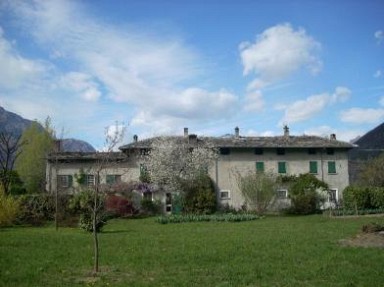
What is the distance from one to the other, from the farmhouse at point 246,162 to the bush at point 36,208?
10.9m

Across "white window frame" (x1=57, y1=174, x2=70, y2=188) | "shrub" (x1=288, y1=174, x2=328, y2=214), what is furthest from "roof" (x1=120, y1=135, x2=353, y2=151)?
"white window frame" (x1=57, y1=174, x2=70, y2=188)

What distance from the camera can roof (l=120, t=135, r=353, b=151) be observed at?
153 ft

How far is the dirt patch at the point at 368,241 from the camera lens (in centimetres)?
1557

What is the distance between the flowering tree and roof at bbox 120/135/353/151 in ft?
5.38

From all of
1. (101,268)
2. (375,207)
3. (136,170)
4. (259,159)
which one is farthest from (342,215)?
(101,268)

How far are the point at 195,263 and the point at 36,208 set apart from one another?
23.0 meters

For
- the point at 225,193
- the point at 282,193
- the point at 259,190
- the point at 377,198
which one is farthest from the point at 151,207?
the point at 377,198

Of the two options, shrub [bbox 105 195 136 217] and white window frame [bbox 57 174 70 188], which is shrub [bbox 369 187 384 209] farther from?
white window frame [bbox 57 174 70 188]

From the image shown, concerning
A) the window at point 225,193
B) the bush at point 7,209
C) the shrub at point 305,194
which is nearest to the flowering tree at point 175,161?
the window at point 225,193

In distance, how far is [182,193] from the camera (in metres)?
42.3

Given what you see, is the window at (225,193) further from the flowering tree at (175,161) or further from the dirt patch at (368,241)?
the dirt patch at (368,241)

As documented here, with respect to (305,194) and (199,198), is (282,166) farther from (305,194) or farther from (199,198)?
(199,198)

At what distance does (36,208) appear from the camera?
109ft

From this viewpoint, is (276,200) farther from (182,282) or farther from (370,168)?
(182,282)
